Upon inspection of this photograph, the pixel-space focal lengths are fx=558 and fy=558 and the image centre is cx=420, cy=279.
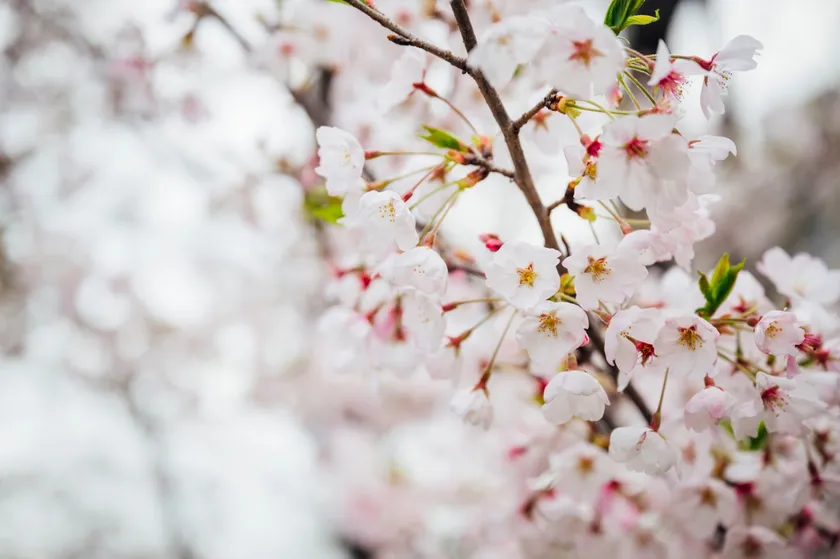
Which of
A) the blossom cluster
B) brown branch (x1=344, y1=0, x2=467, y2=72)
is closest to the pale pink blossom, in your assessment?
the blossom cluster

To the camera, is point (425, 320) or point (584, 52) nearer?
point (584, 52)

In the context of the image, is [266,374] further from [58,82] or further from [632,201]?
[632,201]

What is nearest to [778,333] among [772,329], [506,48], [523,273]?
[772,329]

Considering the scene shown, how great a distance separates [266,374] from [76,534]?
2.49 m

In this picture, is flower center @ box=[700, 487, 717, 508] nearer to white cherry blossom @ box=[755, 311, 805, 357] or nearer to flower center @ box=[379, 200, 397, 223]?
white cherry blossom @ box=[755, 311, 805, 357]

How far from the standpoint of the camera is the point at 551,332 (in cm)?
50

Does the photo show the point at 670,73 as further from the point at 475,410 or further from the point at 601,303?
the point at 475,410

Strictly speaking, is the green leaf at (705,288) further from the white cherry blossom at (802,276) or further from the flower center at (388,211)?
the flower center at (388,211)

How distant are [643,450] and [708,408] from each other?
0.07 meters

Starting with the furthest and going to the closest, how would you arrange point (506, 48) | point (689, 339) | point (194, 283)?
point (194, 283) → point (689, 339) → point (506, 48)

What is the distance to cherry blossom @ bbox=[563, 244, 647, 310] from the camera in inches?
19.0

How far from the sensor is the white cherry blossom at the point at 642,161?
425mm

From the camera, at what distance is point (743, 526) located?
0.73 metres

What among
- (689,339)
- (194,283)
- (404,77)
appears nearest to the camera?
(689,339)
